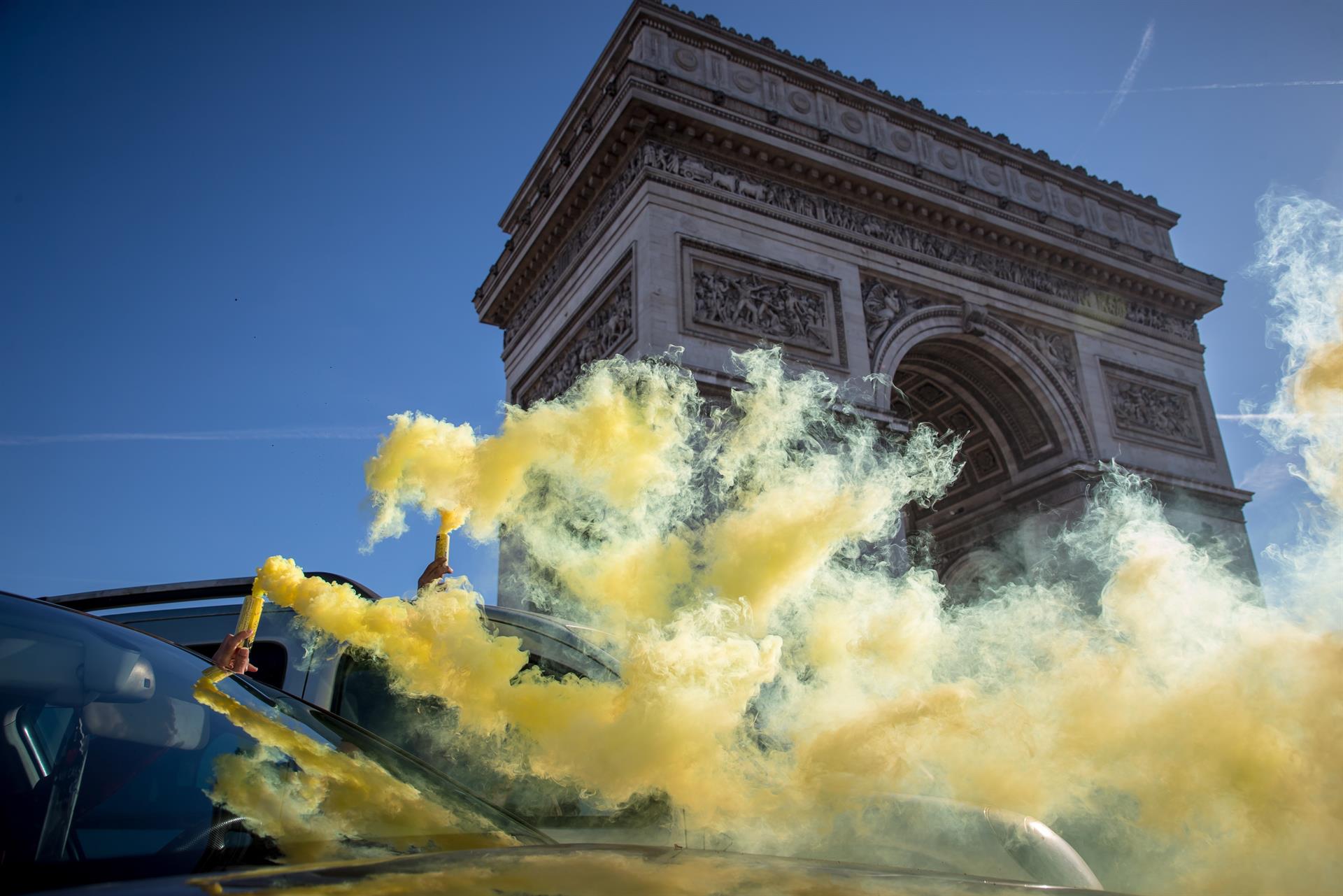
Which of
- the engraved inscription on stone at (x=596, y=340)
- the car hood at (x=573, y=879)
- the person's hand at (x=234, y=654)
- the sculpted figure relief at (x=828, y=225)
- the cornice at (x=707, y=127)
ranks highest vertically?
the cornice at (x=707, y=127)

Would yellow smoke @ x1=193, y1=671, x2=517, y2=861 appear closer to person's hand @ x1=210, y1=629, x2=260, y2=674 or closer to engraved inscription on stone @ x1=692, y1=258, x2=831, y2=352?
person's hand @ x1=210, y1=629, x2=260, y2=674

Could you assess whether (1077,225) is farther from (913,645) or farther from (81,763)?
(81,763)

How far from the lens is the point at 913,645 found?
5113 mm

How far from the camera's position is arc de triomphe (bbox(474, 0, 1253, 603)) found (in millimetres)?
11070

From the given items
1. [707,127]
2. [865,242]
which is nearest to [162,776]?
[707,127]

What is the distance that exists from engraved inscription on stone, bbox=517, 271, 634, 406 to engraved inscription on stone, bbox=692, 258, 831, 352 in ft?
2.81

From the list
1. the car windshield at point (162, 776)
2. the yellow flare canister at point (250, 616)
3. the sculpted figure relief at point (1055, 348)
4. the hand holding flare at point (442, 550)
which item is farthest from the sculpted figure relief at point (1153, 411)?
the car windshield at point (162, 776)

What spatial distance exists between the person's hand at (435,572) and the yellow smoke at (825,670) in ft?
0.98

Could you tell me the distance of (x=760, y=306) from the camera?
11109 mm

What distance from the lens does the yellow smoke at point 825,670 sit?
10.0ft

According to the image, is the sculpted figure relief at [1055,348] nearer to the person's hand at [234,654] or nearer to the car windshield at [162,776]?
the person's hand at [234,654]

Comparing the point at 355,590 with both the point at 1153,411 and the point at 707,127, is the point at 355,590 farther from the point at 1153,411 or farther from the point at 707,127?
the point at 1153,411

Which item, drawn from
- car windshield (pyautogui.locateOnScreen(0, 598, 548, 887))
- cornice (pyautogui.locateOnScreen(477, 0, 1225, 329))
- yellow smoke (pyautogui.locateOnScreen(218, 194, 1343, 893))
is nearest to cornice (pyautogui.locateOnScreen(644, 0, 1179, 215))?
cornice (pyautogui.locateOnScreen(477, 0, 1225, 329))

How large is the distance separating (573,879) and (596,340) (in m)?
10.6
